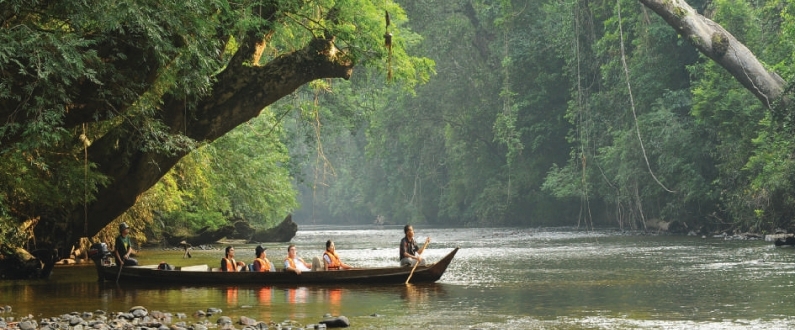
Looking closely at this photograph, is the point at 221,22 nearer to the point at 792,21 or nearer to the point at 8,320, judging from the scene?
the point at 8,320

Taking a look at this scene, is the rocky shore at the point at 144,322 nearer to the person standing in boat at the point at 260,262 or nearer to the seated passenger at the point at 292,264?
the seated passenger at the point at 292,264

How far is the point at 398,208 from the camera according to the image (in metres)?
84.8

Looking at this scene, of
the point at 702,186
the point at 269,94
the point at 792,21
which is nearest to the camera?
the point at 269,94

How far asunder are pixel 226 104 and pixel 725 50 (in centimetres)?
1895

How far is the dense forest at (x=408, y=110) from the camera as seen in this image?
1838 centimetres

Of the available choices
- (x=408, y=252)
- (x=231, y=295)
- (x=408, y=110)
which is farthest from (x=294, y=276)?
(x=408, y=110)

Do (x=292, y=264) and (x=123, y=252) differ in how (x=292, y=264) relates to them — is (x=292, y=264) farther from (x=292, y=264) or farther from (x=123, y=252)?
(x=123, y=252)

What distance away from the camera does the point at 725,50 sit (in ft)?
115

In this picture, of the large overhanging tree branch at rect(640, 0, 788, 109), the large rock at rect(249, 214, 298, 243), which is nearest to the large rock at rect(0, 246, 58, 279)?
the large overhanging tree branch at rect(640, 0, 788, 109)

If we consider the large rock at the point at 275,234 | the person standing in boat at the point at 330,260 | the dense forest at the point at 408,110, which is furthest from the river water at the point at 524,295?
the large rock at the point at 275,234

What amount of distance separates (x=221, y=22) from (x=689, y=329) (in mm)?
10690

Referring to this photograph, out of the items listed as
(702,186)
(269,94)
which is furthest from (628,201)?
(269,94)

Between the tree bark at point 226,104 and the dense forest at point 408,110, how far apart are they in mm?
43

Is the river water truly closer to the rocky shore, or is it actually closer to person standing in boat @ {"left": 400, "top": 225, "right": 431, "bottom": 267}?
the rocky shore
